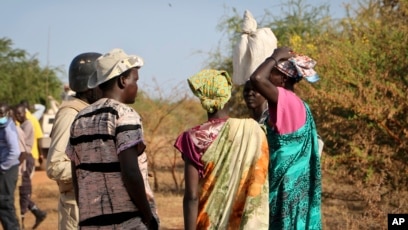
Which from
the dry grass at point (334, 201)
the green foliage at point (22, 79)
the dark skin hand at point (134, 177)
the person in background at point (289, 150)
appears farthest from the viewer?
the green foliage at point (22, 79)

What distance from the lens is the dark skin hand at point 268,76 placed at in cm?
426

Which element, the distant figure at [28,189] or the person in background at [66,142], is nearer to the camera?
the person in background at [66,142]

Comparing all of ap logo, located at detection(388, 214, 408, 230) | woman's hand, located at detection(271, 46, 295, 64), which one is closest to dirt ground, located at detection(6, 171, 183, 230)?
ap logo, located at detection(388, 214, 408, 230)

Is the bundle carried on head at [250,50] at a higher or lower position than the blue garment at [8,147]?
higher

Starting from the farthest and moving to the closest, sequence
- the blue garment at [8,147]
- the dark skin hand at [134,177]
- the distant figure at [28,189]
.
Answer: the distant figure at [28,189] < the blue garment at [8,147] < the dark skin hand at [134,177]

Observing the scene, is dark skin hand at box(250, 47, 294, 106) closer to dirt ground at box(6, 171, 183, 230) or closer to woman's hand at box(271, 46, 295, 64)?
woman's hand at box(271, 46, 295, 64)

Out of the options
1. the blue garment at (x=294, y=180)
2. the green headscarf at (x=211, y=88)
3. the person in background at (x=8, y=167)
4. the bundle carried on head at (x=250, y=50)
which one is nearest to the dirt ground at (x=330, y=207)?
the person in background at (x=8, y=167)

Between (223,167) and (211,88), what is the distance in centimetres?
40

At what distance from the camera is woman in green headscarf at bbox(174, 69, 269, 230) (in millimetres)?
4254

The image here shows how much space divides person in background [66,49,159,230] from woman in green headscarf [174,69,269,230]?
30 cm

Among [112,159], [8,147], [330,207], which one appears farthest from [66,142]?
[330,207]

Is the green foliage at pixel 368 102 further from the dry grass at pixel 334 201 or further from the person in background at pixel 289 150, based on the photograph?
the person in background at pixel 289 150

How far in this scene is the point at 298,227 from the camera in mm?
4371

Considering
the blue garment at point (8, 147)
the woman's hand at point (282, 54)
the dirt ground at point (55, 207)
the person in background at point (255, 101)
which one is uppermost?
the woman's hand at point (282, 54)
